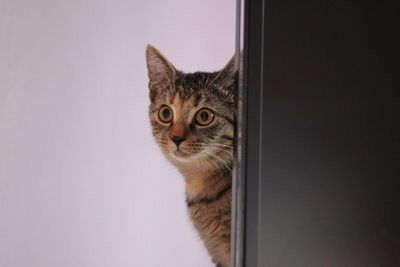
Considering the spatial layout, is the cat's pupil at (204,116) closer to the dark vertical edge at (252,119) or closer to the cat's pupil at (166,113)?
the cat's pupil at (166,113)

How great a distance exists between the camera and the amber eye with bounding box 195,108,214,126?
85cm

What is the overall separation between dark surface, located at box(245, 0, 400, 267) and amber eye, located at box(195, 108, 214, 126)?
0.29 meters

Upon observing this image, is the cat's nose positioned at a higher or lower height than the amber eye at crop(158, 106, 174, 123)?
lower

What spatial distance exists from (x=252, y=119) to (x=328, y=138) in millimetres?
137

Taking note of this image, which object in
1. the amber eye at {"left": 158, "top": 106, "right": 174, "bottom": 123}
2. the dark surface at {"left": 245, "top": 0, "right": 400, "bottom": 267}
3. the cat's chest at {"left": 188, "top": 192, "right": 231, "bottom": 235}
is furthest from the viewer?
the amber eye at {"left": 158, "top": 106, "right": 174, "bottom": 123}

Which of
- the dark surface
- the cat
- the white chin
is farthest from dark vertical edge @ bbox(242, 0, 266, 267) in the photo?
the white chin

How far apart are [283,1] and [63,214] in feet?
2.62

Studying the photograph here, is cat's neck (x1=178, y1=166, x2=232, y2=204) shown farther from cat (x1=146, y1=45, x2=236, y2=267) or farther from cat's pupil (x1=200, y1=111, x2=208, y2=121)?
cat's pupil (x1=200, y1=111, x2=208, y2=121)

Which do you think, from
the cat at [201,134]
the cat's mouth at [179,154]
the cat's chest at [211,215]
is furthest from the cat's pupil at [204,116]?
the cat's chest at [211,215]

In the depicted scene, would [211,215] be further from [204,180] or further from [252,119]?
[252,119]

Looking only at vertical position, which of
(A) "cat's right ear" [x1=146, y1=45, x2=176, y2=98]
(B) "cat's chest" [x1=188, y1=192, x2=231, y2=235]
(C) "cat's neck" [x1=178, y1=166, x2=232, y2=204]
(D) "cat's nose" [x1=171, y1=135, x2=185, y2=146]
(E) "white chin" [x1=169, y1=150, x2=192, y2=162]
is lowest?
(B) "cat's chest" [x1=188, y1=192, x2=231, y2=235]

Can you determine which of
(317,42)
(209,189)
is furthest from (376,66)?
(209,189)

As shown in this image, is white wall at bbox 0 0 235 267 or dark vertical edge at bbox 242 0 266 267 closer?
dark vertical edge at bbox 242 0 266 267

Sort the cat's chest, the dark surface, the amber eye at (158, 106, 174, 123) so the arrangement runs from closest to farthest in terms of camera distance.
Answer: the dark surface < the cat's chest < the amber eye at (158, 106, 174, 123)
